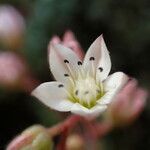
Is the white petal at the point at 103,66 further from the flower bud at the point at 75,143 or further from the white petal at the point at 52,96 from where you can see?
the flower bud at the point at 75,143

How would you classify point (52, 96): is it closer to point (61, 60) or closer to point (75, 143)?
point (61, 60)

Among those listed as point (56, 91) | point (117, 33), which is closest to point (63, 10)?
point (117, 33)

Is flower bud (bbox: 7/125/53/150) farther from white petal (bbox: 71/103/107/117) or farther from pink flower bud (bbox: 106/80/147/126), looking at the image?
pink flower bud (bbox: 106/80/147/126)

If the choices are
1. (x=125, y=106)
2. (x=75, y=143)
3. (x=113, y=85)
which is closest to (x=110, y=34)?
(x=125, y=106)

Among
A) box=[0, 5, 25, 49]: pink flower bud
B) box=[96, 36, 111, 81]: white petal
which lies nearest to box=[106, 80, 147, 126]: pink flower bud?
box=[96, 36, 111, 81]: white petal

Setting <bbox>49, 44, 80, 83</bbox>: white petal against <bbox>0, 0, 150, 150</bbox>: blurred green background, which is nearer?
<bbox>49, 44, 80, 83</bbox>: white petal

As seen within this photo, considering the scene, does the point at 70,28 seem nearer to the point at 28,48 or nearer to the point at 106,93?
the point at 28,48
